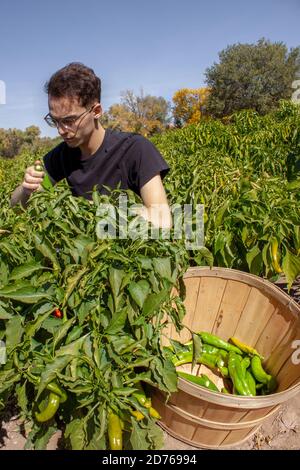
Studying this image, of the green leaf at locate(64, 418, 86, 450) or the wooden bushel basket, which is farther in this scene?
the wooden bushel basket

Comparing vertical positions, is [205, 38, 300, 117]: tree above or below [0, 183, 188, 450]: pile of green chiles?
above

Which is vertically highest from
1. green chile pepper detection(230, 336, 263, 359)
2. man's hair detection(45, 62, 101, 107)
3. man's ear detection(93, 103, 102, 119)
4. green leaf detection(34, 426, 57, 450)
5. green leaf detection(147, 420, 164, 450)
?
man's hair detection(45, 62, 101, 107)

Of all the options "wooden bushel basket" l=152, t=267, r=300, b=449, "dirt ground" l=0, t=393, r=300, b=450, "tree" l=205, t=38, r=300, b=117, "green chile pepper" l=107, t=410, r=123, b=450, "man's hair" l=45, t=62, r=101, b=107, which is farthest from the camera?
"tree" l=205, t=38, r=300, b=117

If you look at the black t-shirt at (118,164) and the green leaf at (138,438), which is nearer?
the green leaf at (138,438)

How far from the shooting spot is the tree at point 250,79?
3559 centimetres

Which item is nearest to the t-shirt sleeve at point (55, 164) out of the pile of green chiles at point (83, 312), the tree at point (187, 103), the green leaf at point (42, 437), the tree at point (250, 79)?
the pile of green chiles at point (83, 312)

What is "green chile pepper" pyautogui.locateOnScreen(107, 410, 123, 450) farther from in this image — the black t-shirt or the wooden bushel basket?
the black t-shirt

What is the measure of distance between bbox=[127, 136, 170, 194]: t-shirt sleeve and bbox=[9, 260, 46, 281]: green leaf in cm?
96

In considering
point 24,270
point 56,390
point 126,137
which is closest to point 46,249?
point 24,270

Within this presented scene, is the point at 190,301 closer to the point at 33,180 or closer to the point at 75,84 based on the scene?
the point at 33,180

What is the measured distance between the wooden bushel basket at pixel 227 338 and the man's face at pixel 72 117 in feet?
3.42

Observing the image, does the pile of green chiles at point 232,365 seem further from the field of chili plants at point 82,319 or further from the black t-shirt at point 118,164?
the black t-shirt at point 118,164

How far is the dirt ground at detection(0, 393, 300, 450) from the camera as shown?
211 cm

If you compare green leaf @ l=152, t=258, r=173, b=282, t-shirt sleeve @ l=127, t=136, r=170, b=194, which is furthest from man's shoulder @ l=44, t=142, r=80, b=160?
green leaf @ l=152, t=258, r=173, b=282
